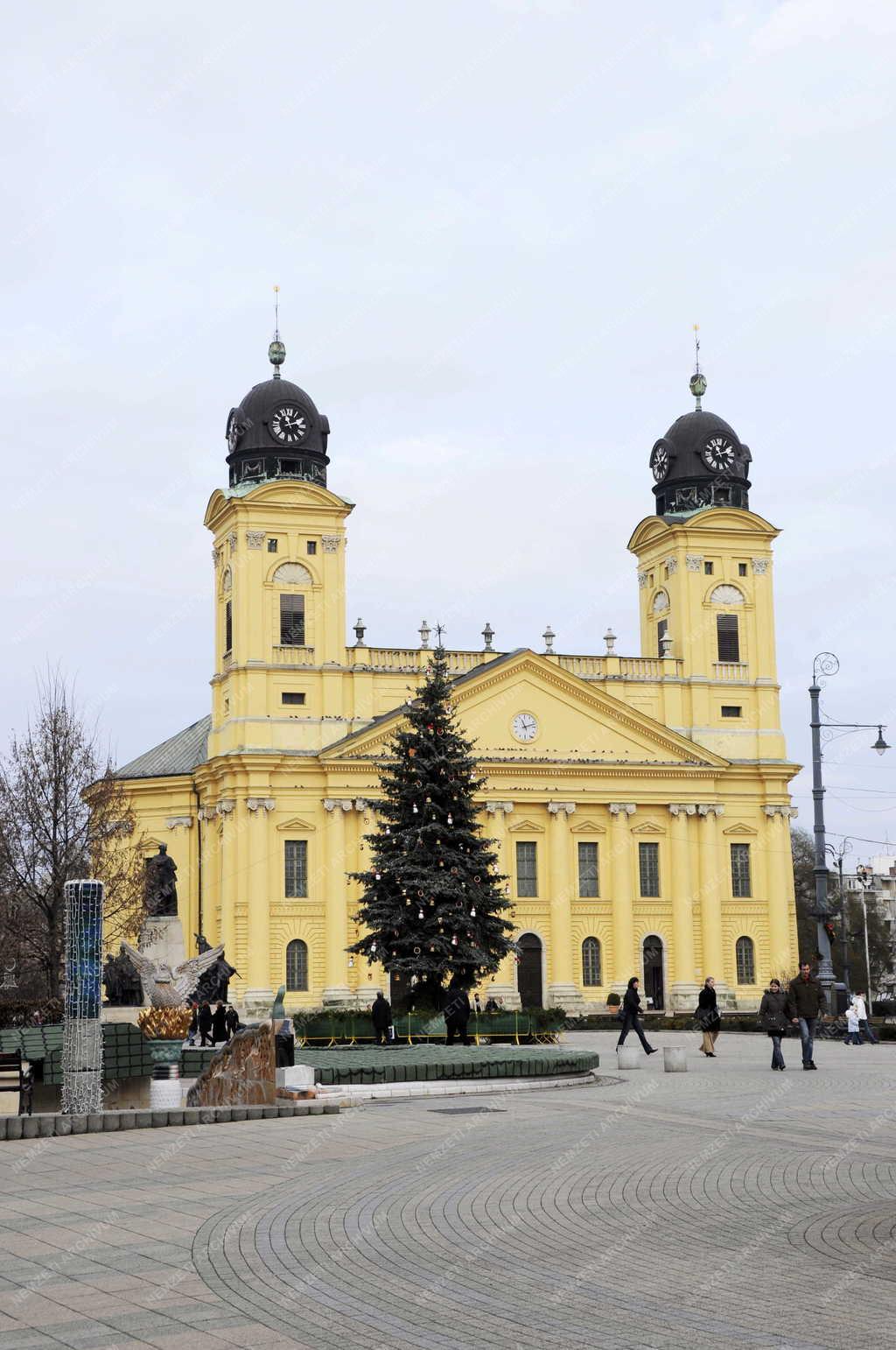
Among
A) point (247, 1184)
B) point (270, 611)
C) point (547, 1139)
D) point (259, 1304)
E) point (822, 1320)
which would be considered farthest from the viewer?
point (270, 611)

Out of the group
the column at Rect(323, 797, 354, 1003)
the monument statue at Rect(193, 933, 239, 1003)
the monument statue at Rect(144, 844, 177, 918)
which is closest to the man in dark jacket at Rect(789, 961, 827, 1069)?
the monument statue at Rect(144, 844, 177, 918)

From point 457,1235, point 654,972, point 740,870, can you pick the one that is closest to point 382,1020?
point 457,1235

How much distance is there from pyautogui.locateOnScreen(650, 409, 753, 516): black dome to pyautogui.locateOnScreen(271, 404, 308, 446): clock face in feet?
54.3

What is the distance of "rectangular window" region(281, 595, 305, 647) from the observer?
2554 inches

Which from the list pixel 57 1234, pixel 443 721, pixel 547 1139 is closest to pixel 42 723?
pixel 443 721

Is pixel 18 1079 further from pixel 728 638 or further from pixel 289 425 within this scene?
pixel 728 638

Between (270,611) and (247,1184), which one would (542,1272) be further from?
(270,611)

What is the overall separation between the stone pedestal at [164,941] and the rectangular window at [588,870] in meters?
33.4

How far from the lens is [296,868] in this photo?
6350cm

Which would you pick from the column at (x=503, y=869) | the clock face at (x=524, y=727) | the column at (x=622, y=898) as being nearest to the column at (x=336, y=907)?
the column at (x=503, y=869)

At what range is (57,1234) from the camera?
11391 millimetres

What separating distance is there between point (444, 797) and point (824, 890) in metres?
9.41

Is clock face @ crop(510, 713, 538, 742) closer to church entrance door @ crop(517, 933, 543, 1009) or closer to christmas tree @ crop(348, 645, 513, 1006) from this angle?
church entrance door @ crop(517, 933, 543, 1009)

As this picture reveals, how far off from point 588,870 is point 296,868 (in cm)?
1192
